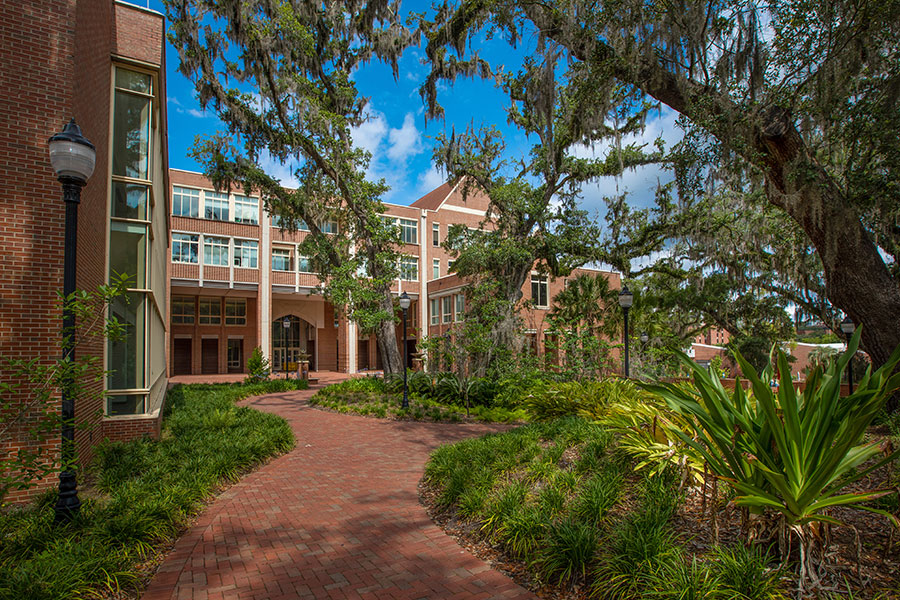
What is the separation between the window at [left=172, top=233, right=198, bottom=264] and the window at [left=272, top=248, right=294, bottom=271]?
192 inches

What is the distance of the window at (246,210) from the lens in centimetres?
3316

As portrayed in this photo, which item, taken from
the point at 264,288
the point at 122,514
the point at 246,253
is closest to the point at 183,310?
the point at 246,253

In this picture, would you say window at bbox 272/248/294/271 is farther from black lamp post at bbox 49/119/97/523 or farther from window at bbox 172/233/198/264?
black lamp post at bbox 49/119/97/523

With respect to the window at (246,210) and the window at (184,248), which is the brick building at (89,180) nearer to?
the window at (184,248)

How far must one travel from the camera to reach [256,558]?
425 centimetres

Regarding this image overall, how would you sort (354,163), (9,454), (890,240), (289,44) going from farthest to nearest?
(354,163) → (289,44) → (890,240) → (9,454)

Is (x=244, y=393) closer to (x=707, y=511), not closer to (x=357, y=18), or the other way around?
(x=357, y=18)

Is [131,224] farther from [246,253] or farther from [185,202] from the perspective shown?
[185,202]

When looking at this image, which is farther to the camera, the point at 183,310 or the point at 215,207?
the point at 183,310

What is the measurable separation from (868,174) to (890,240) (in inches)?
135

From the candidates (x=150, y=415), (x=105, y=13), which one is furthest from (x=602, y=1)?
(x=150, y=415)

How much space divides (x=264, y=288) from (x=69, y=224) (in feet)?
98.8

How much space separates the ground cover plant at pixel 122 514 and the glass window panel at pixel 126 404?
2.32ft

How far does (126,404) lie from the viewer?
8.05 meters
